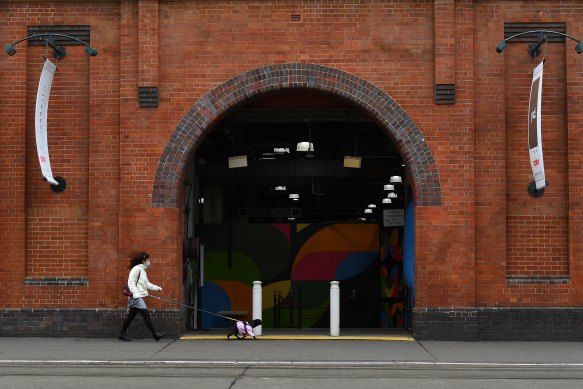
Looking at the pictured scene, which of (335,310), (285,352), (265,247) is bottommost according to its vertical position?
(285,352)

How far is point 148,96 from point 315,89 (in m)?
3.33

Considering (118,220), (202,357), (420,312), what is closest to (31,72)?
(118,220)

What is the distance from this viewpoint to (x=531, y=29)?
20.0 metres

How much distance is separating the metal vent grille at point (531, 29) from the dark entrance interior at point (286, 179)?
12.2 ft

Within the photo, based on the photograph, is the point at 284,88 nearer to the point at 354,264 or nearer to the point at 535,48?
the point at 535,48

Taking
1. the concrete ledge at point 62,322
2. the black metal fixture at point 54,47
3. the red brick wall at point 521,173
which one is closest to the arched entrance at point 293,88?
the red brick wall at point 521,173

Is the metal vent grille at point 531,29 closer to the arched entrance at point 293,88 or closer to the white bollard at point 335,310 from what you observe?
the arched entrance at point 293,88

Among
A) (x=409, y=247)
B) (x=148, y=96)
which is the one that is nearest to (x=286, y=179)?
(x=409, y=247)

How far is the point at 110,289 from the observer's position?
1989 centimetres

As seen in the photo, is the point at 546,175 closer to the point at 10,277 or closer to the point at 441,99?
the point at 441,99

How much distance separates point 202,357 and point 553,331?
23.8 feet

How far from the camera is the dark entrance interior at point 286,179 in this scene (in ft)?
74.1

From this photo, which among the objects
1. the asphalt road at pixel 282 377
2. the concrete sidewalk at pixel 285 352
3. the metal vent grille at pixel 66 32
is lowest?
the concrete sidewalk at pixel 285 352

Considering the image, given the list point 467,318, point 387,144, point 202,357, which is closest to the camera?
point 202,357
